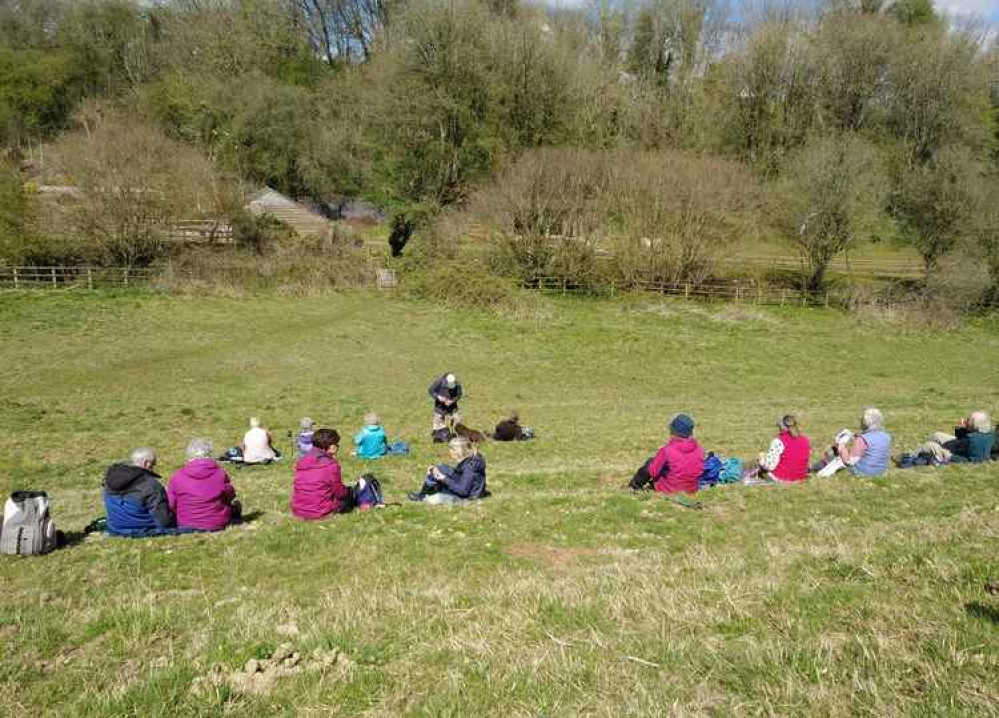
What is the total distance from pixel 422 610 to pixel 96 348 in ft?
73.0

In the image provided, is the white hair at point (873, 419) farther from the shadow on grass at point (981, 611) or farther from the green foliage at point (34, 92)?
the green foliage at point (34, 92)

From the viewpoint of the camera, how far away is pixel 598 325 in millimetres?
31562

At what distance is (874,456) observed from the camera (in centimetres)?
1055

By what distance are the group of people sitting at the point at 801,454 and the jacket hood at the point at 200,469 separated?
5.76m

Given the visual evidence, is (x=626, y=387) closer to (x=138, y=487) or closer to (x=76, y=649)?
(x=138, y=487)

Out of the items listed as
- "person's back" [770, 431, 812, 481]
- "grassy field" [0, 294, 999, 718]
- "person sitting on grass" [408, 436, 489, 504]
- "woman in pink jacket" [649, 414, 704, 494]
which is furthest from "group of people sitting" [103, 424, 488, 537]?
"person's back" [770, 431, 812, 481]

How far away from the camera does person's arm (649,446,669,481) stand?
9742mm

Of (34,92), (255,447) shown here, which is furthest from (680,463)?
(34,92)

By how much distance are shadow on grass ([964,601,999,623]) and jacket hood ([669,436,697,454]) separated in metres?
5.02

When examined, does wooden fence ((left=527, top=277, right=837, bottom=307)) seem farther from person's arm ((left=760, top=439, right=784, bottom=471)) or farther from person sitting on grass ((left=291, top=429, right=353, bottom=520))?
person sitting on grass ((left=291, top=429, right=353, bottom=520))

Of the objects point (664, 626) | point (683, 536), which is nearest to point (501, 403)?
point (683, 536)

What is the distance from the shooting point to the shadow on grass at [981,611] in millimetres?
4441

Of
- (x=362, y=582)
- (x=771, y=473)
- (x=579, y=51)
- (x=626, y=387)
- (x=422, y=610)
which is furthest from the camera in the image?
(x=579, y=51)

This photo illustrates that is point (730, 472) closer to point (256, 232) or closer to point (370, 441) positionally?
point (370, 441)
